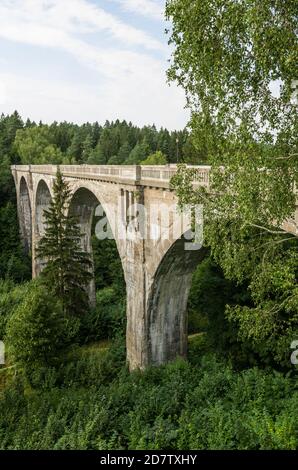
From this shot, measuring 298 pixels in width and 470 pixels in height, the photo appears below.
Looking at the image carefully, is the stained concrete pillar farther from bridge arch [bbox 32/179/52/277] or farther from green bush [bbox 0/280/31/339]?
bridge arch [bbox 32/179/52/277]

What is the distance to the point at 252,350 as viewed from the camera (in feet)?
55.6

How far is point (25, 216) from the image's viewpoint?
46125 mm

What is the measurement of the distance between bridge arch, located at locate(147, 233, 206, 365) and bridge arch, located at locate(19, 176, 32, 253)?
29494 millimetres

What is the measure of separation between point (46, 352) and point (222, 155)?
13.2 m

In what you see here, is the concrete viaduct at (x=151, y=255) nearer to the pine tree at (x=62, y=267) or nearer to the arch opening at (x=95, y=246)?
the pine tree at (x=62, y=267)

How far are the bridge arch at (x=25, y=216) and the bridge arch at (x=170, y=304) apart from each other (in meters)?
29.5

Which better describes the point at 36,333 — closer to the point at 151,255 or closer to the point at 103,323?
the point at 151,255

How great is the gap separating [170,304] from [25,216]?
105ft

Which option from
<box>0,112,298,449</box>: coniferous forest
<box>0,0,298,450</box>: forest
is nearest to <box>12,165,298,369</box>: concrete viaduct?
<box>0,112,298,449</box>: coniferous forest

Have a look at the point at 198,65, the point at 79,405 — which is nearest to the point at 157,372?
the point at 79,405

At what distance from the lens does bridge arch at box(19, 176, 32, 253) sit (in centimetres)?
4543

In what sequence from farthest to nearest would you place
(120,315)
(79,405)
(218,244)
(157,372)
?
(120,315), (157,372), (79,405), (218,244)

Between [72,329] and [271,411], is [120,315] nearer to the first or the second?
[72,329]

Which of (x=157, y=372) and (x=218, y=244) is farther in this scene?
(x=157, y=372)
